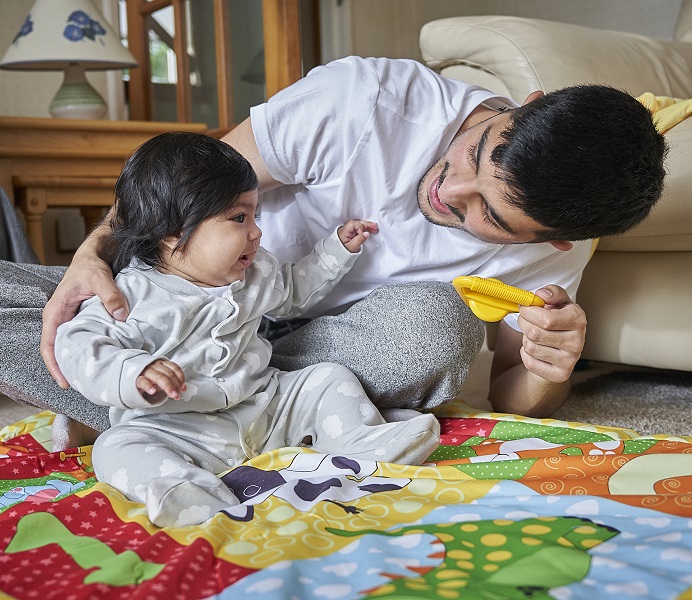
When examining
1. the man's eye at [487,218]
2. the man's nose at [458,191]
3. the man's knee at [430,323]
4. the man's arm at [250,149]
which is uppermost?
the man's arm at [250,149]

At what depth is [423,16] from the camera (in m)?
3.47

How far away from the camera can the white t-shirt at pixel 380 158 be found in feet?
3.58

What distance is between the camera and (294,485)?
77 cm

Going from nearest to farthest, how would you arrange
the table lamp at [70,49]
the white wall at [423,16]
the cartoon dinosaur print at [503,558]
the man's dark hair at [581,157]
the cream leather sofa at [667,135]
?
the cartoon dinosaur print at [503,558] → the man's dark hair at [581,157] → the cream leather sofa at [667,135] → the table lamp at [70,49] → the white wall at [423,16]

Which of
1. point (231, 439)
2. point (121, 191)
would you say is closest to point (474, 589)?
point (231, 439)

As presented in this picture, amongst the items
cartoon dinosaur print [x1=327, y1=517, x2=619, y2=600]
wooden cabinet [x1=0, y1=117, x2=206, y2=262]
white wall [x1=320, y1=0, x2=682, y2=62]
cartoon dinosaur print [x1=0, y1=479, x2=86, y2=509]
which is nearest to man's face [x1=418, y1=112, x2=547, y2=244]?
cartoon dinosaur print [x1=327, y1=517, x2=619, y2=600]

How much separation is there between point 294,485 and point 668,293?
0.85 meters

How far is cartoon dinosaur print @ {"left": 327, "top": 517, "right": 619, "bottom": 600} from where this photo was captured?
55cm

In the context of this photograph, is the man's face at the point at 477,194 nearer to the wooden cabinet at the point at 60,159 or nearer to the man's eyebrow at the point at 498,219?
the man's eyebrow at the point at 498,219

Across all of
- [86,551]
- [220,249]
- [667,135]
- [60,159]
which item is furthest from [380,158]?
[60,159]

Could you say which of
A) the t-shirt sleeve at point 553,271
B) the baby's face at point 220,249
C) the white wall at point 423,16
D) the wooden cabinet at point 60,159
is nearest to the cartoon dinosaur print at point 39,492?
the baby's face at point 220,249

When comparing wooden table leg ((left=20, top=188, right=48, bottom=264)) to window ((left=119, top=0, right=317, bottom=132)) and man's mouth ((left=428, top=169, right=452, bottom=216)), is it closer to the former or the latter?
window ((left=119, top=0, right=317, bottom=132))

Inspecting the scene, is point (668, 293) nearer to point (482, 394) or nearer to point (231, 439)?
point (482, 394)

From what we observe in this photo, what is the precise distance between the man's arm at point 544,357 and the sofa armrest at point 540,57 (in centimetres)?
61
